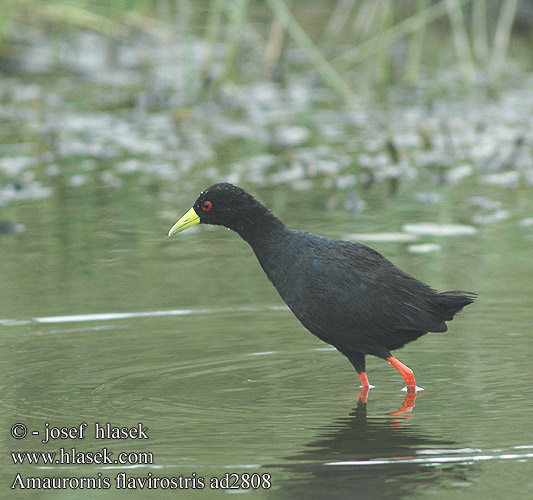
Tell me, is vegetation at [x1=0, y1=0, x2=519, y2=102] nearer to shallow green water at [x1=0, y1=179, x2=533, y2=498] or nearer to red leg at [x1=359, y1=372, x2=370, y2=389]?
shallow green water at [x1=0, y1=179, x2=533, y2=498]

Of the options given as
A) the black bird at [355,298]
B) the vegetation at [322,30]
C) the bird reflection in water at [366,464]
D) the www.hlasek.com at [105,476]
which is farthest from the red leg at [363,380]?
the vegetation at [322,30]

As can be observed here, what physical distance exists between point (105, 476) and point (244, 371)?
1458mm

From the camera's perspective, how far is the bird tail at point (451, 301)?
5508 millimetres

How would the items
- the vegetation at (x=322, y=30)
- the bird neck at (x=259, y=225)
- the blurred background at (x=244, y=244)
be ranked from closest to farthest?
the blurred background at (x=244, y=244) → the bird neck at (x=259, y=225) → the vegetation at (x=322, y=30)

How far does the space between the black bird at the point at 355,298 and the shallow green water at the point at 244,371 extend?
23 cm

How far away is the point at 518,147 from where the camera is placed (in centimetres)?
1081

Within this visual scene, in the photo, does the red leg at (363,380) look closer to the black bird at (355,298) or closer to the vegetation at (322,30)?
the black bird at (355,298)

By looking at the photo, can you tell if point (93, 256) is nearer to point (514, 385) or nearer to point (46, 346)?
point (46, 346)

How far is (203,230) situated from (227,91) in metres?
5.27

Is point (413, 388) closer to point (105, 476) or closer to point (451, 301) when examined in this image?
point (451, 301)

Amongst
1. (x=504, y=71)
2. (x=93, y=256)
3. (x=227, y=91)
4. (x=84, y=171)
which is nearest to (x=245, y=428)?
(x=93, y=256)

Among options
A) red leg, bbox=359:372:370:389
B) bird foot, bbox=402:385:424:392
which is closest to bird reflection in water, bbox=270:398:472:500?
bird foot, bbox=402:385:424:392

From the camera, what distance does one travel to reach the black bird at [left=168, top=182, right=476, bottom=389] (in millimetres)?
5449

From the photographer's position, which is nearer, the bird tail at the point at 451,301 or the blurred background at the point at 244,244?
the blurred background at the point at 244,244
